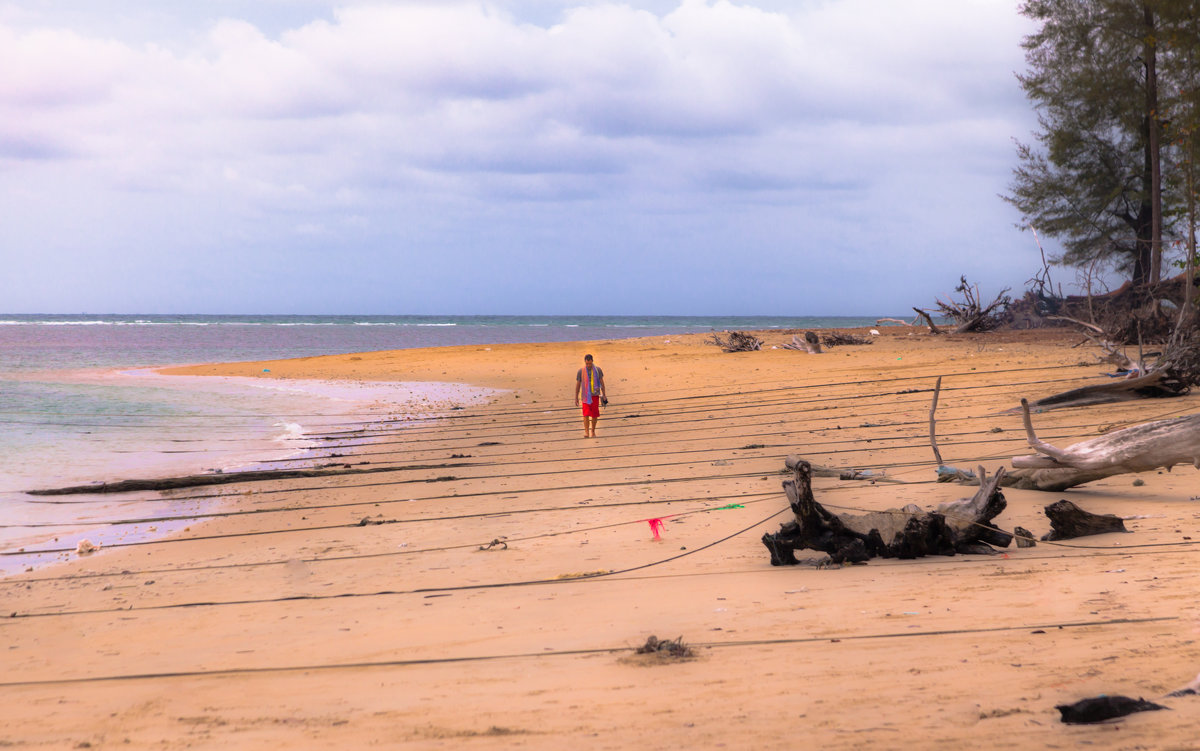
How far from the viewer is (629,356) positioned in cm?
2556

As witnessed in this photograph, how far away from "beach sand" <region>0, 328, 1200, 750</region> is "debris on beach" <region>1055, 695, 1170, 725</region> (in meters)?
0.04

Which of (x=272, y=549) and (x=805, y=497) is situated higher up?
(x=805, y=497)

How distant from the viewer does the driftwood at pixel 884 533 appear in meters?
4.50

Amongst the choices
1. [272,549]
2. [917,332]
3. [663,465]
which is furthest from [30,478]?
[917,332]

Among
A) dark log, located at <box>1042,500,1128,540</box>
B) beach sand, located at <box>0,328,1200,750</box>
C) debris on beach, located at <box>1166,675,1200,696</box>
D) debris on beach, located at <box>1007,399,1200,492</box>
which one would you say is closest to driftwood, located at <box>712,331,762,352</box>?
beach sand, located at <box>0,328,1200,750</box>

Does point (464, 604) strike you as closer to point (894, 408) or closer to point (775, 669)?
point (775, 669)

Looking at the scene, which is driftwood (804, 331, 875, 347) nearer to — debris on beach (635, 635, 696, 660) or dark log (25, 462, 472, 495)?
dark log (25, 462, 472, 495)

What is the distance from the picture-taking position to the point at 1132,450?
544cm

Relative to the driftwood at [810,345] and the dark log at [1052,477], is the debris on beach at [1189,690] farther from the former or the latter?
the driftwood at [810,345]

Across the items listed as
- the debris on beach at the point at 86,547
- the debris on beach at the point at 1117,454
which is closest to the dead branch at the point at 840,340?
the debris on beach at the point at 1117,454

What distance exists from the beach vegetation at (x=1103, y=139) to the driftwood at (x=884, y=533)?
56.8 ft

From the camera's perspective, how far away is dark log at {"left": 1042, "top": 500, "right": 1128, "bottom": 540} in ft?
15.3

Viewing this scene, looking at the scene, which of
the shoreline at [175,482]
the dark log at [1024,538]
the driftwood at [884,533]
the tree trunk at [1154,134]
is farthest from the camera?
the tree trunk at [1154,134]

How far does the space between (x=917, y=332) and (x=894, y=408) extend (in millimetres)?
17021
